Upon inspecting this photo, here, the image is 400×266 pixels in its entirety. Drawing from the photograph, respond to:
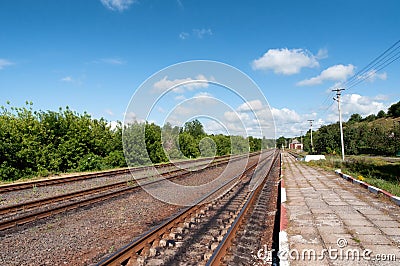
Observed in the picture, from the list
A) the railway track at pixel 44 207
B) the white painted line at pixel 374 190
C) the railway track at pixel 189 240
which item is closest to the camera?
the railway track at pixel 189 240

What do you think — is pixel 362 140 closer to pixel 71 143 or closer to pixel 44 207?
pixel 71 143

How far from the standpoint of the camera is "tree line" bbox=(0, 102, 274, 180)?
1675 cm

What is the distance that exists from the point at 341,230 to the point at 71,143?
737 inches

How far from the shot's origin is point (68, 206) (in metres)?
8.54

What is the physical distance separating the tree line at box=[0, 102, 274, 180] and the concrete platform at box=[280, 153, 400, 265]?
7431 mm

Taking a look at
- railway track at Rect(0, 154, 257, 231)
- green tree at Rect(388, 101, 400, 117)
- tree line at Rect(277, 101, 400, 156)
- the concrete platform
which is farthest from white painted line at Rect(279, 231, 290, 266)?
green tree at Rect(388, 101, 400, 117)

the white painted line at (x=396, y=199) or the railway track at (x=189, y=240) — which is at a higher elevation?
the white painted line at (x=396, y=199)

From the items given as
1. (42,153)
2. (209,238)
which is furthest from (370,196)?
(42,153)

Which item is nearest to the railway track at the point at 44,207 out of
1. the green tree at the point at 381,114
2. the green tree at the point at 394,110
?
the green tree at the point at 394,110

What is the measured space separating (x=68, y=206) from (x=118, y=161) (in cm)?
1577

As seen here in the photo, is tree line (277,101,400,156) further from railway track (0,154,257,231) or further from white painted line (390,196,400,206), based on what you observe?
railway track (0,154,257,231)

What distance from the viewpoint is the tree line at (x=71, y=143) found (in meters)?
16.8

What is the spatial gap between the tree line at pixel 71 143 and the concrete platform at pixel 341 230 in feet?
24.4

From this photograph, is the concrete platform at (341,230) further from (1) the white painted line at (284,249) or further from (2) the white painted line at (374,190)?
(2) the white painted line at (374,190)
